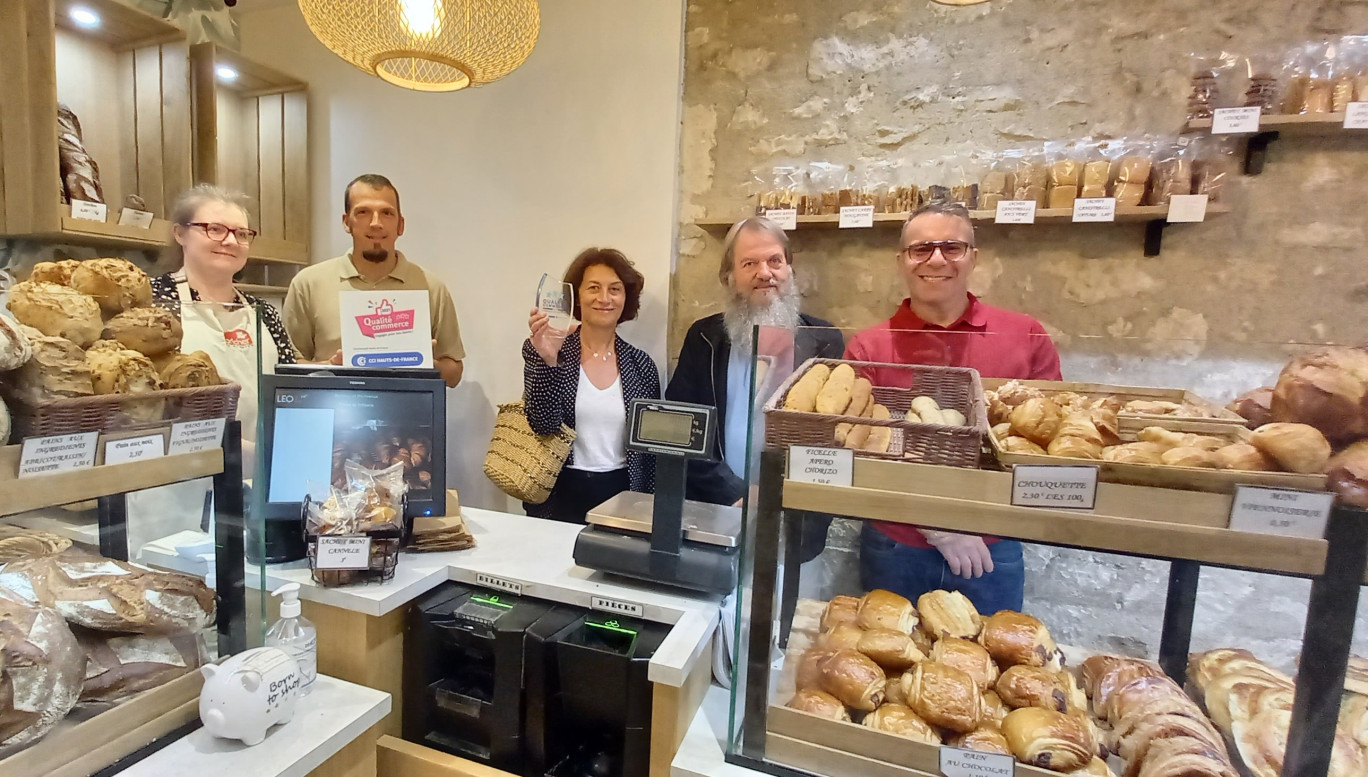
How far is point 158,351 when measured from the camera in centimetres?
86

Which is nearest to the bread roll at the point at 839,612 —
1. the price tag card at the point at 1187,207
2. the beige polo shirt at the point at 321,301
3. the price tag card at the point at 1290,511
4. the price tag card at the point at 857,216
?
the price tag card at the point at 1290,511

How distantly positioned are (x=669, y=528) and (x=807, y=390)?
45 cm

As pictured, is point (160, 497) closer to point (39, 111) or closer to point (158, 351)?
point (158, 351)

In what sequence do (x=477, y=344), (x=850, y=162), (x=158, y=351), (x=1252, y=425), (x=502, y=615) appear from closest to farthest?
(x=1252, y=425) < (x=158, y=351) < (x=502, y=615) < (x=850, y=162) < (x=477, y=344)

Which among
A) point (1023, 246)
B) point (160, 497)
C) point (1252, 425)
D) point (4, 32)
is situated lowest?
point (160, 497)

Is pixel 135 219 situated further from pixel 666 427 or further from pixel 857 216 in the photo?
pixel 857 216

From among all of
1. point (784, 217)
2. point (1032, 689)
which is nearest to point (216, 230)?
point (784, 217)

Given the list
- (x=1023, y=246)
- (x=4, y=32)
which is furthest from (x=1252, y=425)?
(x=4, y=32)

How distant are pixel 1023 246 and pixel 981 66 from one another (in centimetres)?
65

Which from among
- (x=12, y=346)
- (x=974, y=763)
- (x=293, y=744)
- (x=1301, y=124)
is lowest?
(x=293, y=744)

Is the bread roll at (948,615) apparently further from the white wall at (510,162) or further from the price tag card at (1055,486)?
the white wall at (510,162)

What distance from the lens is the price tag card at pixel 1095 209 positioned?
78.9 inches

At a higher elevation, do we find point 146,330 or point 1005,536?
point 146,330

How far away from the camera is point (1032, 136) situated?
87.9 inches
